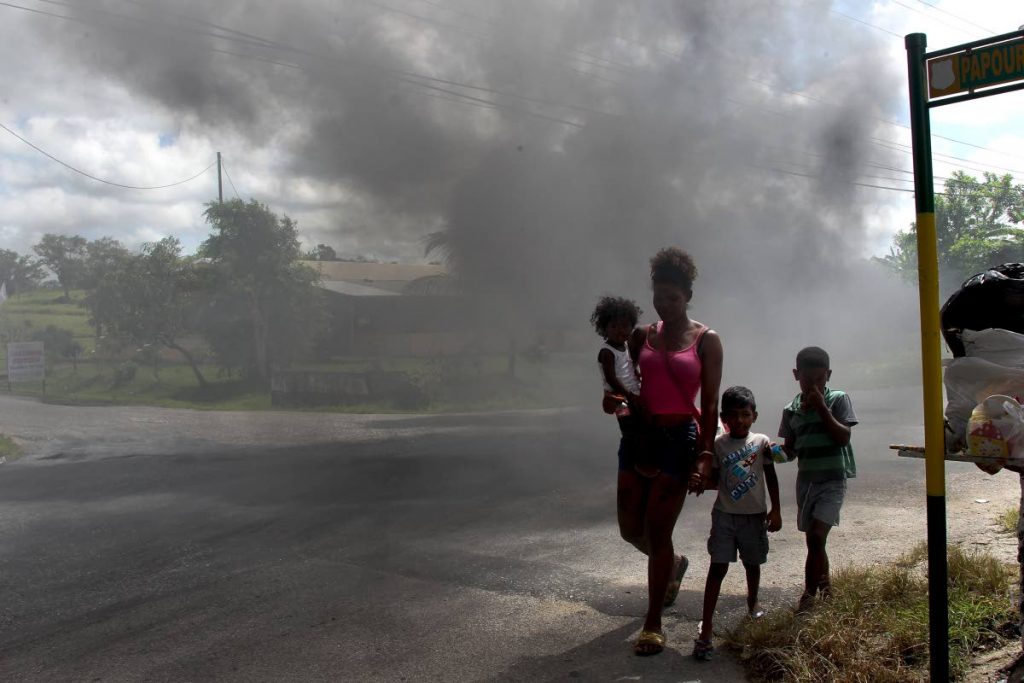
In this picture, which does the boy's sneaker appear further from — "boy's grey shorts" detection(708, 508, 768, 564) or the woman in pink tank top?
"boy's grey shorts" detection(708, 508, 768, 564)

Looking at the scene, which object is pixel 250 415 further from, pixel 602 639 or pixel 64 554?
pixel 602 639

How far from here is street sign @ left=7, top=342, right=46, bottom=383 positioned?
61.0 ft

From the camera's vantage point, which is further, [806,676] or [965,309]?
[806,676]

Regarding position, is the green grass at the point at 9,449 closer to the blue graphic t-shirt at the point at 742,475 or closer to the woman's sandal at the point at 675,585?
the woman's sandal at the point at 675,585

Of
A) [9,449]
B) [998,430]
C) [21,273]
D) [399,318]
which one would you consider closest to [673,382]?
[998,430]

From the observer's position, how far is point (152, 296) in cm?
2053

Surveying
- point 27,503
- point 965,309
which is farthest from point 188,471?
point 965,309

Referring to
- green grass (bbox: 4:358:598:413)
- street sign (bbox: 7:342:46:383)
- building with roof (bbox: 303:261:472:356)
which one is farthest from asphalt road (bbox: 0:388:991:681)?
street sign (bbox: 7:342:46:383)

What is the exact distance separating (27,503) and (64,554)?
198 centimetres

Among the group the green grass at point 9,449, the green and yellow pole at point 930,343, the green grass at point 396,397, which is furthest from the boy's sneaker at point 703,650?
the green grass at point 396,397

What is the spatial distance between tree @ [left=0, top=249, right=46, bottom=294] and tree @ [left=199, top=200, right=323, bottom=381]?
32.2 m

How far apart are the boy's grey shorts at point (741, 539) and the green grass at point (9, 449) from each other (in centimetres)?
913

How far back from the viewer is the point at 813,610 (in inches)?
126

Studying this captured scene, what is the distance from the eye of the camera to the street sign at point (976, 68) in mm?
2160
